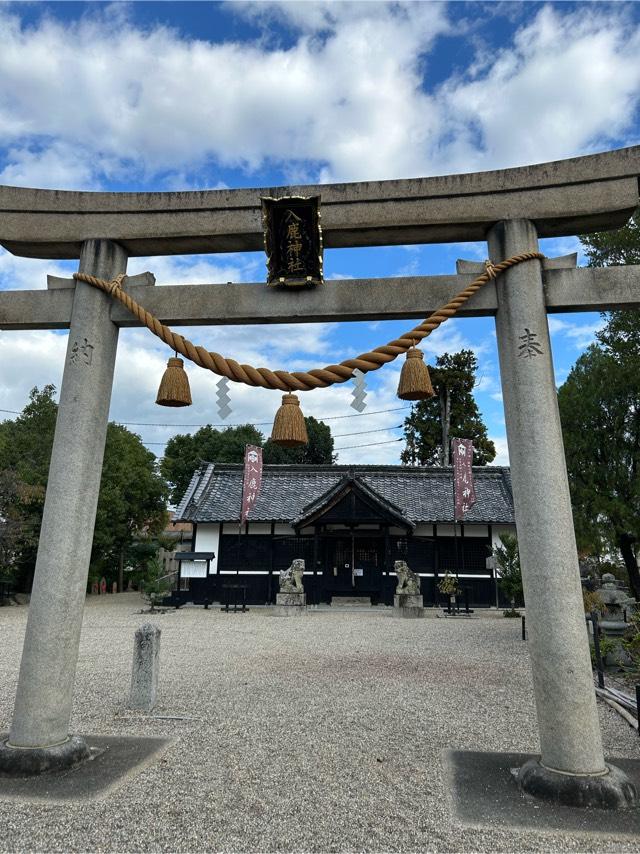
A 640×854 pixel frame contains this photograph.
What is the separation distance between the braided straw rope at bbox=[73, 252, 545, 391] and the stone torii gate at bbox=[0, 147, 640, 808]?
0.61 ft

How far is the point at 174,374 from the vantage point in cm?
471

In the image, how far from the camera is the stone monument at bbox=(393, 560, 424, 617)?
17.5 m

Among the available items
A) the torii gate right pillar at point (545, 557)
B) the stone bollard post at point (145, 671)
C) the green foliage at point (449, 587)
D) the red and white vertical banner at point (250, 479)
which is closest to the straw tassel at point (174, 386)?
the torii gate right pillar at point (545, 557)

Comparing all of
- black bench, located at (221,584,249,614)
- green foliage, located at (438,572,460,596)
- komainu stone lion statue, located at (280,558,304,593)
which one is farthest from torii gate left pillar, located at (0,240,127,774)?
green foliage, located at (438,572,460,596)

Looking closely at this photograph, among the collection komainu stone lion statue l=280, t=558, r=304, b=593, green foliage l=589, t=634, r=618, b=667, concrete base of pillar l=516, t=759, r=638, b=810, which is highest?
komainu stone lion statue l=280, t=558, r=304, b=593

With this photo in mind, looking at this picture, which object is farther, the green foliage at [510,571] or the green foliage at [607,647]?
the green foliage at [510,571]

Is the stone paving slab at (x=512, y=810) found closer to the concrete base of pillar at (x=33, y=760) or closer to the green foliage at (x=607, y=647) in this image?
the concrete base of pillar at (x=33, y=760)

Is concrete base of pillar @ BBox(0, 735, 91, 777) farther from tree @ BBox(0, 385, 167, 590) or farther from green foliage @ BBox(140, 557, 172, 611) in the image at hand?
tree @ BBox(0, 385, 167, 590)

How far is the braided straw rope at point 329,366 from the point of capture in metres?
4.18

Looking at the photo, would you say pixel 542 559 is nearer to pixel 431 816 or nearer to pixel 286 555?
pixel 431 816

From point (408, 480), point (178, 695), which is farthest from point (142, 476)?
point (178, 695)

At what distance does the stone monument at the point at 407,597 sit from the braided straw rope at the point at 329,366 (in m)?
14.9

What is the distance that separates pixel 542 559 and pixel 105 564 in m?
28.9

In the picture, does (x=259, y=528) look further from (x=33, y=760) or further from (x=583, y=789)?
(x=583, y=789)
